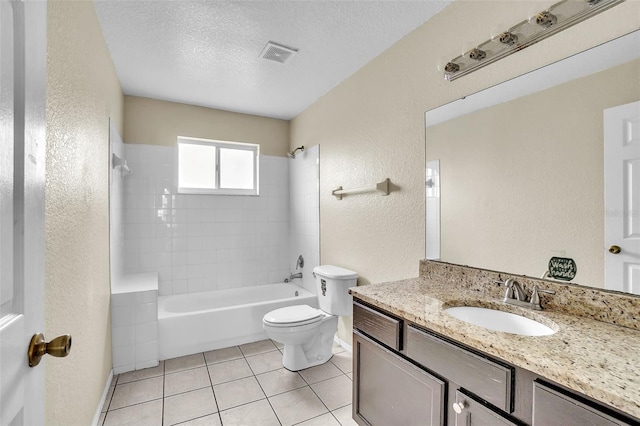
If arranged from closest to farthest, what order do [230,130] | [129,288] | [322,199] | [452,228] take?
[452,228]
[129,288]
[322,199]
[230,130]

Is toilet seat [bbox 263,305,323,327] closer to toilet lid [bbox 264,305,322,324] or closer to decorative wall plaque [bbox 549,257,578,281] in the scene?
toilet lid [bbox 264,305,322,324]

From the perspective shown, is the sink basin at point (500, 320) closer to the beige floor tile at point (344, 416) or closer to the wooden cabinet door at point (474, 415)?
the wooden cabinet door at point (474, 415)

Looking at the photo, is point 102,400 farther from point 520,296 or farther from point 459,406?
point 520,296

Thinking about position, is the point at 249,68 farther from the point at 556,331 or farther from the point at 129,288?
the point at 556,331

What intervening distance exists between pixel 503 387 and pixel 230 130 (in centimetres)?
351

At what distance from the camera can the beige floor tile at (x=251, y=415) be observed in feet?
6.06

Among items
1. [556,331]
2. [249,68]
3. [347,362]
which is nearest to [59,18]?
[249,68]

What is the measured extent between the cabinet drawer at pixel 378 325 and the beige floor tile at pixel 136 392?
1.59 meters

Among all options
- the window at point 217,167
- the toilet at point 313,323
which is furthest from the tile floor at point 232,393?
the window at point 217,167

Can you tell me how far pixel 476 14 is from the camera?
1.64 metres

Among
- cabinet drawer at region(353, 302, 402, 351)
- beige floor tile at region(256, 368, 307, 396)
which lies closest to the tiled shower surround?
beige floor tile at region(256, 368, 307, 396)

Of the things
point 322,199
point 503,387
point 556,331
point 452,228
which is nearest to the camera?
point 503,387

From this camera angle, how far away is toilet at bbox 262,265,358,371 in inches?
91.7

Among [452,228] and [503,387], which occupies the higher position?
[452,228]
